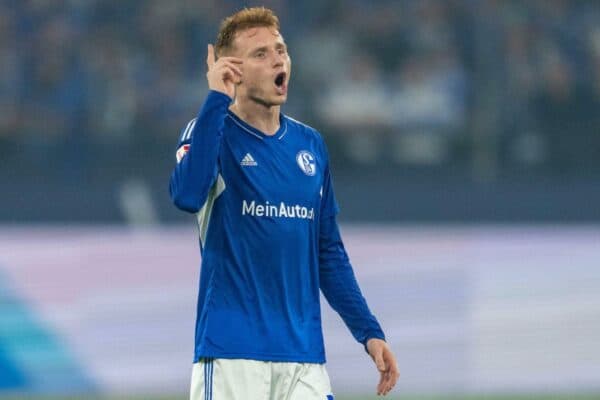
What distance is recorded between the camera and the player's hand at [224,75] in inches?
167

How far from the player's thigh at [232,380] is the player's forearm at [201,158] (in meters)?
0.49

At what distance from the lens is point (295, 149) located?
4.56 metres

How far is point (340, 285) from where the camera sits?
15.2ft

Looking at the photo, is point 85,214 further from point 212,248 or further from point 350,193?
point 212,248

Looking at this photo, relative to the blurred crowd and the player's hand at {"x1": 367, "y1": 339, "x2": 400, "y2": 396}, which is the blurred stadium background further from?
the player's hand at {"x1": 367, "y1": 339, "x2": 400, "y2": 396}

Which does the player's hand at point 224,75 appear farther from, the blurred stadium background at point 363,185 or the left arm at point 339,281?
the blurred stadium background at point 363,185

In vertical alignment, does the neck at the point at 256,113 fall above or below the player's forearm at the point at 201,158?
above

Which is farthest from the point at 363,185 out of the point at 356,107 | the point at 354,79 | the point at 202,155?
the point at 202,155

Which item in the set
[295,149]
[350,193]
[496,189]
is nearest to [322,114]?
[350,193]

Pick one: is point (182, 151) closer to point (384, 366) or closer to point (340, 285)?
point (340, 285)

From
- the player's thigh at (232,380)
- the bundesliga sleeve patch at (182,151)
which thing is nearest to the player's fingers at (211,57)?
the bundesliga sleeve patch at (182,151)

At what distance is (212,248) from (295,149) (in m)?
0.43

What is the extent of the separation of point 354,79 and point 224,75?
616 centimetres

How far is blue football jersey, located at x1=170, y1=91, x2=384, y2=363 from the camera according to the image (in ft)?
14.3
